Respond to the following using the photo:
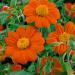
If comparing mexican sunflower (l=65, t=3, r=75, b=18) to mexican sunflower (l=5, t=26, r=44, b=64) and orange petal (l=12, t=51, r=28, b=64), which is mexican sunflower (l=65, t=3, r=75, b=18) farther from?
orange petal (l=12, t=51, r=28, b=64)

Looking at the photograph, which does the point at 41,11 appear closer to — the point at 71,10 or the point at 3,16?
the point at 3,16

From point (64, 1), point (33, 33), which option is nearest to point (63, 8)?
point (64, 1)

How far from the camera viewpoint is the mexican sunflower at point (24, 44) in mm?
1242

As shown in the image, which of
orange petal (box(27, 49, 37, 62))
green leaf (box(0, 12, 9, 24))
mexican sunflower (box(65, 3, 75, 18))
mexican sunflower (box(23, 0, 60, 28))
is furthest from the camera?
mexican sunflower (box(65, 3, 75, 18))

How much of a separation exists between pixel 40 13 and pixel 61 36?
0.45 feet

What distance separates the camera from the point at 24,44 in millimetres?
1292

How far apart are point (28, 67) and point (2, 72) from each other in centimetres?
11

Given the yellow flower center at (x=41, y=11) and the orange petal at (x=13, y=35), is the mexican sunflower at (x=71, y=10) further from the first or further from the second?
the orange petal at (x=13, y=35)

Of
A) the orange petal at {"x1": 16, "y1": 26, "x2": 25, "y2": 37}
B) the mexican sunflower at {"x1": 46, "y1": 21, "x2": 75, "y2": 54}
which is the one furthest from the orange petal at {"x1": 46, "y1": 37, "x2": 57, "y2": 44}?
the orange petal at {"x1": 16, "y1": 26, "x2": 25, "y2": 37}

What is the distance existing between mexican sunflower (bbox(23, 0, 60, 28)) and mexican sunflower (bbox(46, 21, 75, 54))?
0.14 feet

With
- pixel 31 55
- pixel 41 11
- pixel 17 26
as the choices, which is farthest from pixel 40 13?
pixel 31 55

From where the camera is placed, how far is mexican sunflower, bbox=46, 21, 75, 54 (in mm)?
1264

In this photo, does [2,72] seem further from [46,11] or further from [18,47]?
[46,11]

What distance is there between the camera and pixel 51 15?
140cm
